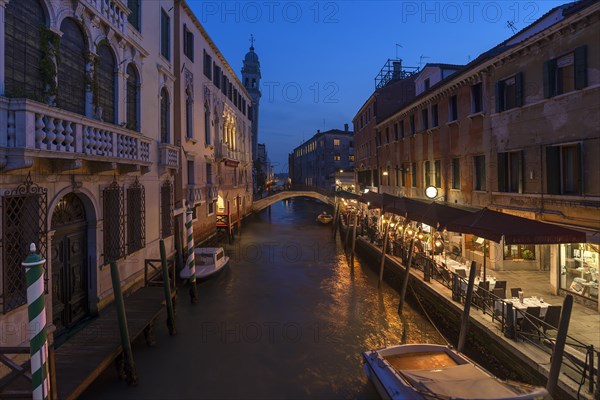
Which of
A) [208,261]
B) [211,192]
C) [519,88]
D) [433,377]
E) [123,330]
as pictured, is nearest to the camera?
[433,377]

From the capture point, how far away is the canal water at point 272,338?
8.18 metres

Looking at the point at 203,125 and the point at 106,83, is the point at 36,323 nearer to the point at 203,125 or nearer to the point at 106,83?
the point at 106,83

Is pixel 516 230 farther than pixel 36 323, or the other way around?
pixel 516 230

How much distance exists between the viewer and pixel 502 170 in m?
12.5

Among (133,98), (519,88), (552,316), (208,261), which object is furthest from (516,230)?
(208,261)

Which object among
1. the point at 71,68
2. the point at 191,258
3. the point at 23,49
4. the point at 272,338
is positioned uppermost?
the point at 71,68

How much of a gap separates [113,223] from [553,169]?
1180 centimetres

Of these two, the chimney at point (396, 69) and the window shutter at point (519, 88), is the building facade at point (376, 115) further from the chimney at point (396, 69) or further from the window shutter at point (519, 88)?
the window shutter at point (519, 88)

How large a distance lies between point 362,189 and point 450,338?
22.3 m

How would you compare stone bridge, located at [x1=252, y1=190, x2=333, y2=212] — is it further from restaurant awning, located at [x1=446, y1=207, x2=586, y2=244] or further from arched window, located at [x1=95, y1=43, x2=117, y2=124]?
restaurant awning, located at [x1=446, y1=207, x2=586, y2=244]

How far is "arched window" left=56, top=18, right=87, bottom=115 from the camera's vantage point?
838cm

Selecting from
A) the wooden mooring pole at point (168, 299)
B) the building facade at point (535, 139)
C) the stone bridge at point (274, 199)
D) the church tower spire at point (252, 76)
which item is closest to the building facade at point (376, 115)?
the building facade at point (535, 139)

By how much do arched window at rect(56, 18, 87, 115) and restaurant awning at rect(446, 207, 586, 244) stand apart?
9.63m

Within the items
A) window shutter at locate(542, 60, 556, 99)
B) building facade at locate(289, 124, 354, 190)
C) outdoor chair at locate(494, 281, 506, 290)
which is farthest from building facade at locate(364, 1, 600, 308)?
building facade at locate(289, 124, 354, 190)
